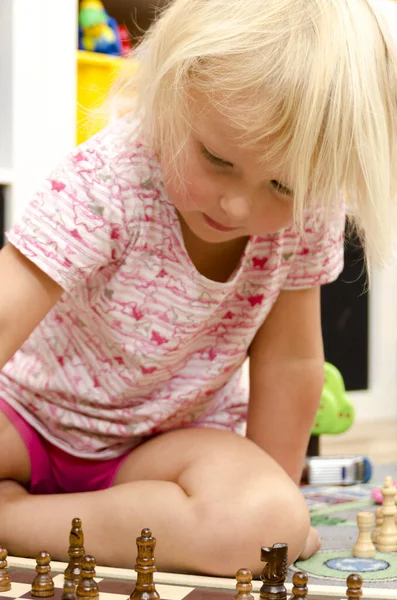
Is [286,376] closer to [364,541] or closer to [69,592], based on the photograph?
[364,541]

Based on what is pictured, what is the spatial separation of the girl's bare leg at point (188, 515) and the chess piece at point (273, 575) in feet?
0.42

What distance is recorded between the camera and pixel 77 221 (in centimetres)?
92

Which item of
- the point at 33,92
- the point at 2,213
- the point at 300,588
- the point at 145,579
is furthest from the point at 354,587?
the point at 33,92

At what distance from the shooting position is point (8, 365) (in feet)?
3.59

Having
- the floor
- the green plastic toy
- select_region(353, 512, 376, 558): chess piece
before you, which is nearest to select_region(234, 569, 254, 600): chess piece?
select_region(353, 512, 376, 558): chess piece

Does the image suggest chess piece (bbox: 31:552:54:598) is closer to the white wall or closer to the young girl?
the young girl

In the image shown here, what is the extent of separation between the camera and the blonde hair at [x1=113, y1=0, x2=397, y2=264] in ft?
2.57

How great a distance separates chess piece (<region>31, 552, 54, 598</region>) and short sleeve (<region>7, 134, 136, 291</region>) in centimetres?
28

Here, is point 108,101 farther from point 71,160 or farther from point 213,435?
point 213,435

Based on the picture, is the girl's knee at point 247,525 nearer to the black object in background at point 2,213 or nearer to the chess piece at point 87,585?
the chess piece at point 87,585

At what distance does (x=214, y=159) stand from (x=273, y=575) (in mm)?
364

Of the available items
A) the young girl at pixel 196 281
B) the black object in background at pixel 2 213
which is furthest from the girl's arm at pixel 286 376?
the black object in background at pixel 2 213

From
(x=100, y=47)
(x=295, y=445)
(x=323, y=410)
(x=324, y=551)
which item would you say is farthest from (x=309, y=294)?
(x=100, y=47)

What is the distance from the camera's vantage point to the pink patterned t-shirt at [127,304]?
3.06ft
